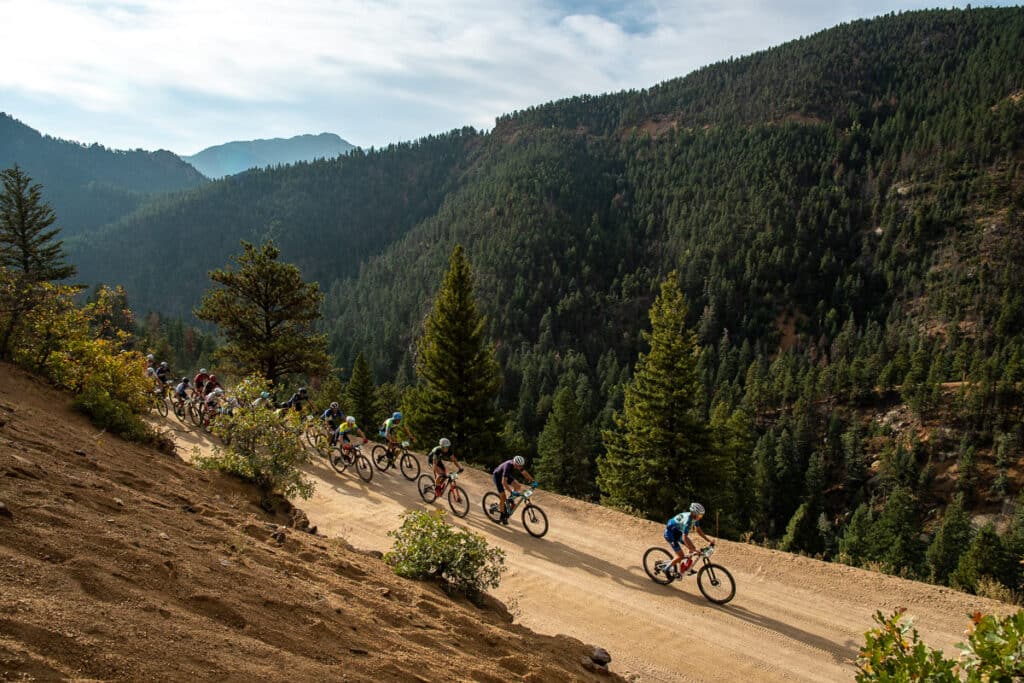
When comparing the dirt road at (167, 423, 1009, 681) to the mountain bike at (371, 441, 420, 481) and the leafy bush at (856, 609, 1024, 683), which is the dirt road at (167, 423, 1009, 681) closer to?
the mountain bike at (371, 441, 420, 481)

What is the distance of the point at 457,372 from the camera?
2577cm

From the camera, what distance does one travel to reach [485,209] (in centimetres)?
19062

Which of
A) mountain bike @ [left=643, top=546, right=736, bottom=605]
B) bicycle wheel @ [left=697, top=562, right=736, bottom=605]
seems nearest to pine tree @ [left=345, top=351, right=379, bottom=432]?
mountain bike @ [left=643, top=546, right=736, bottom=605]

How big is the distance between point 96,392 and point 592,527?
12.2 m

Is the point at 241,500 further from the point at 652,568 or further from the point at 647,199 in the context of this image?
the point at 647,199

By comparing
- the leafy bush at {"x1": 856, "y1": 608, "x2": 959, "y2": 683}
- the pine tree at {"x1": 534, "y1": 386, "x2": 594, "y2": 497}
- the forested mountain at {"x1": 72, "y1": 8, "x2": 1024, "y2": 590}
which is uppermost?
the forested mountain at {"x1": 72, "y1": 8, "x2": 1024, "y2": 590}

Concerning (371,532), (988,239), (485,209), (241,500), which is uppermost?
(988,239)

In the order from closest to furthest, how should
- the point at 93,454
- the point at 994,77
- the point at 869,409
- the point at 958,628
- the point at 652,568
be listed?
the point at 93,454 < the point at 958,628 < the point at 652,568 < the point at 869,409 < the point at 994,77

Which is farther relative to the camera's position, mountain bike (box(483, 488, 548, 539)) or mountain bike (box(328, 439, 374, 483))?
mountain bike (box(328, 439, 374, 483))

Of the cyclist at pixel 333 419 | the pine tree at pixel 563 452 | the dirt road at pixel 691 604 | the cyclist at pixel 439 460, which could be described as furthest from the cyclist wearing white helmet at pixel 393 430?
the pine tree at pixel 563 452

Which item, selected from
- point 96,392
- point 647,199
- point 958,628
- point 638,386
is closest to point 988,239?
point 647,199

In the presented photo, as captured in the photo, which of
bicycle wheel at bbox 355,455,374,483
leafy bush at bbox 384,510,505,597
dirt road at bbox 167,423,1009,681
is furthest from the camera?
bicycle wheel at bbox 355,455,374,483

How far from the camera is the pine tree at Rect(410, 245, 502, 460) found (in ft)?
83.6

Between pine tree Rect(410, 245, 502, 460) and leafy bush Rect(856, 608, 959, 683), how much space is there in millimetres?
21400
